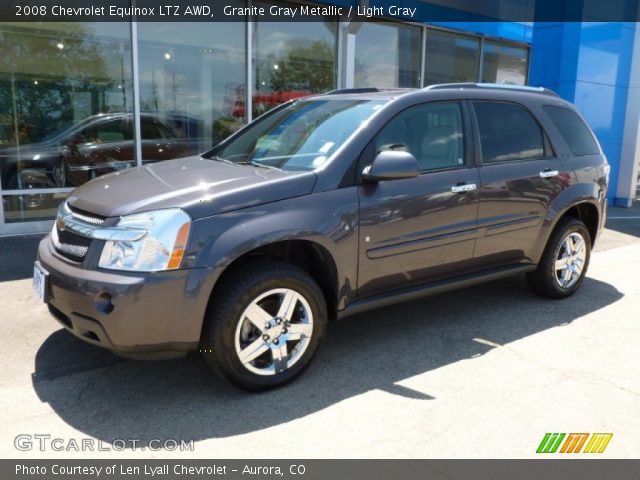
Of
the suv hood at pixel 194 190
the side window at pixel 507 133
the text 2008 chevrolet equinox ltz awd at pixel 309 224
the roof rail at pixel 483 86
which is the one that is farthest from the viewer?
the side window at pixel 507 133

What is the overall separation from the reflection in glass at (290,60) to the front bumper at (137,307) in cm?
686

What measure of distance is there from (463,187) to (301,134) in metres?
1.21

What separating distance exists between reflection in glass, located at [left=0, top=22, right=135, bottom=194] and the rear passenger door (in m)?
5.66

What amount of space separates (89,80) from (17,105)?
1.00 meters

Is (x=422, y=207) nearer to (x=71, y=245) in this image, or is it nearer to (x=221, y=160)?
(x=221, y=160)

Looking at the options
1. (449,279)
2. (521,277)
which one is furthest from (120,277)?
(521,277)

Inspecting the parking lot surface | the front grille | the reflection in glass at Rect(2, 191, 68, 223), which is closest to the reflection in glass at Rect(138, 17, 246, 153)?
the reflection in glass at Rect(2, 191, 68, 223)

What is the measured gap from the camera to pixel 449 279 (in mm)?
4262

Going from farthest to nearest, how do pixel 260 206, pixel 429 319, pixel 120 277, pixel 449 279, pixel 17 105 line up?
pixel 17 105, pixel 429 319, pixel 449 279, pixel 260 206, pixel 120 277

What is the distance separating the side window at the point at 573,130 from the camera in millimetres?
5031

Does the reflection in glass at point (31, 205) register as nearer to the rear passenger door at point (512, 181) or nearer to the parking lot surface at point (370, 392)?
the parking lot surface at point (370, 392)

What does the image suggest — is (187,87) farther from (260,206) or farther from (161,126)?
(260,206)
